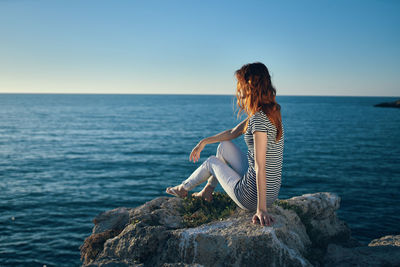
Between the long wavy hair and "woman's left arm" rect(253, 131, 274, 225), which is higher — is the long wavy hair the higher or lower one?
the higher one

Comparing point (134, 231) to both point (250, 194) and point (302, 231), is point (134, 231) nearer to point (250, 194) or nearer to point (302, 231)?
point (250, 194)

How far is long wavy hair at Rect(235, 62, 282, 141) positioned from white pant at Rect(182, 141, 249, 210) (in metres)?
1.05

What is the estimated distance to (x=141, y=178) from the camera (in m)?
20.0

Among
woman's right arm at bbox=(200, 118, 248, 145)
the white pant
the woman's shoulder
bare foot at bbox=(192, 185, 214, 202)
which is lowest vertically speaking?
bare foot at bbox=(192, 185, 214, 202)

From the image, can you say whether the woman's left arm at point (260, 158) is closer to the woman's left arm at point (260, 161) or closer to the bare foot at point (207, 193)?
the woman's left arm at point (260, 161)

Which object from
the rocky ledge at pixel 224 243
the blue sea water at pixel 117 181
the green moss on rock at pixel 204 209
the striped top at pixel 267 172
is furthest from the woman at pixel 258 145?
the green moss on rock at pixel 204 209

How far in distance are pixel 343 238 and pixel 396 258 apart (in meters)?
1.97

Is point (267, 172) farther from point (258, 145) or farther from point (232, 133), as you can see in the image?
point (232, 133)

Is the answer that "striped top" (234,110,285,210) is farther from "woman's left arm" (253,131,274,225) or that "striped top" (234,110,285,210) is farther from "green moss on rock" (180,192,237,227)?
"green moss on rock" (180,192,237,227)

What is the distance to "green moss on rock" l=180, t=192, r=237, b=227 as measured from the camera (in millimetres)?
5219

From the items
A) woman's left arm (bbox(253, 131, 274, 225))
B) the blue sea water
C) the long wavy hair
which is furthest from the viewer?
the blue sea water

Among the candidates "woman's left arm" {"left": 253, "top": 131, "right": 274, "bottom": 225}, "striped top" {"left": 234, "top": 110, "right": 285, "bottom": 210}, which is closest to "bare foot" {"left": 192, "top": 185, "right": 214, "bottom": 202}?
"striped top" {"left": 234, "top": 110, "right": 285, "bottom": 210}

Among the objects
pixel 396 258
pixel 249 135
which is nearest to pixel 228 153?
pixel 249 135

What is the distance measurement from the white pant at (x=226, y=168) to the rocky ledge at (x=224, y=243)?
23.5 inches
